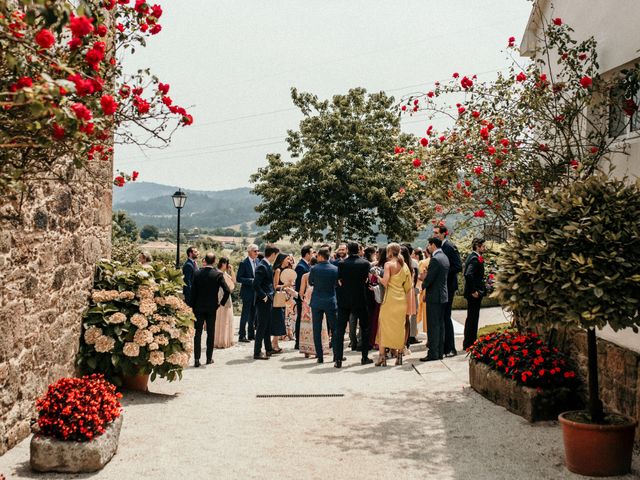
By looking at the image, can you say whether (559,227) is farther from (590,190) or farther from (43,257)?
(43,257)

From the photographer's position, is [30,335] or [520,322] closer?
[30,335]

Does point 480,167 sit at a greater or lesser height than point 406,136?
lesser

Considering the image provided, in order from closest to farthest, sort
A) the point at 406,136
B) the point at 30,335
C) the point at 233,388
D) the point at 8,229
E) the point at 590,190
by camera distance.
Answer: the point at 590,190
the point at 8,229
the point at 30,335
the point at 233,388
the point at 406,136

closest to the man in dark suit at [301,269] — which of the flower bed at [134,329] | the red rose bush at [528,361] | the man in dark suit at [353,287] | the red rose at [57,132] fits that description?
the man in dark suit at [353,287]

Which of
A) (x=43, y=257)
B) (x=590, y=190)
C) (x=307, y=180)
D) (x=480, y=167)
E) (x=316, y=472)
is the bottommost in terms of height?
(x=316, y=472)

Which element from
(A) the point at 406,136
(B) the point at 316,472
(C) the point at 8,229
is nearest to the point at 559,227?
(B) the point at 316,472

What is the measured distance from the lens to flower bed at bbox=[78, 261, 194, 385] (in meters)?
8.34

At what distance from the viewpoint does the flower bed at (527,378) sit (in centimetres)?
754

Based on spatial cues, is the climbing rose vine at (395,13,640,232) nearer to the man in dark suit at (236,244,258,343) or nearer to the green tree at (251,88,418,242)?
the man in dark suit at (236,244,258,343)

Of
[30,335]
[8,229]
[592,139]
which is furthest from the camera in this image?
[592,139]

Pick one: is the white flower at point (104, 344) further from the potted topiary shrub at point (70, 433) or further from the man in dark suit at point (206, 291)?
the man in dark suit at point (206, 291)

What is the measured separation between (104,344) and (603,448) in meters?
5.49

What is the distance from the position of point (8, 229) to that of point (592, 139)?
6519 mm

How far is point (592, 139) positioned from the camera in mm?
8492
